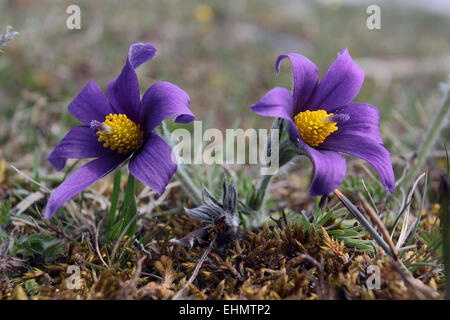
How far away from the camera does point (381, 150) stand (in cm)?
160

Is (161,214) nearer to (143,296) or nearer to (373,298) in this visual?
(143,296)

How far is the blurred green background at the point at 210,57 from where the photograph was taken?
3410 mm

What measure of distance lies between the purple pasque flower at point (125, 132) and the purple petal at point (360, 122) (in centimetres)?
72

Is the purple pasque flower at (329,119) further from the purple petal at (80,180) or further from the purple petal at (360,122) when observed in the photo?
the purple petal at (80,180)

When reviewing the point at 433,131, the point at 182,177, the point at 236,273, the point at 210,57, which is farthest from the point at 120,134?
the point at 210,57

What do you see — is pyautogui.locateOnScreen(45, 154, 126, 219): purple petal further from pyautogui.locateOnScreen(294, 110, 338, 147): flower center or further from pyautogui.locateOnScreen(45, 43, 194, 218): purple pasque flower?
pyautogui.locateOnScreen(294, 110, 338, 147): flower center

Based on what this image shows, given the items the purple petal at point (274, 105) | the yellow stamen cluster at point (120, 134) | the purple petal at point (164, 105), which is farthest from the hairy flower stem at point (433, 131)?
the yellow stamen cluster at point (120, 134)

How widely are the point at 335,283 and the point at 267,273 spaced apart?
308mm

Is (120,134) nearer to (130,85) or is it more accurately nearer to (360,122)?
(130,85)

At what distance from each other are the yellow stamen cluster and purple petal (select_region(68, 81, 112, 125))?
0.32 ft

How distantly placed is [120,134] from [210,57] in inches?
150

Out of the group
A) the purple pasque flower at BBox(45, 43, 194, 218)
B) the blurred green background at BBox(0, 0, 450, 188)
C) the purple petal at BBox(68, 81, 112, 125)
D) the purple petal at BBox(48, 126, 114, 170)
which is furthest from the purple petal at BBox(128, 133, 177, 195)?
the blurred green background at BBox(0, 0, 450, 188)

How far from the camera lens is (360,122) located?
1.74m

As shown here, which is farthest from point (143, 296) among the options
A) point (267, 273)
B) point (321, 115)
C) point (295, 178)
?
point (295, 178)
